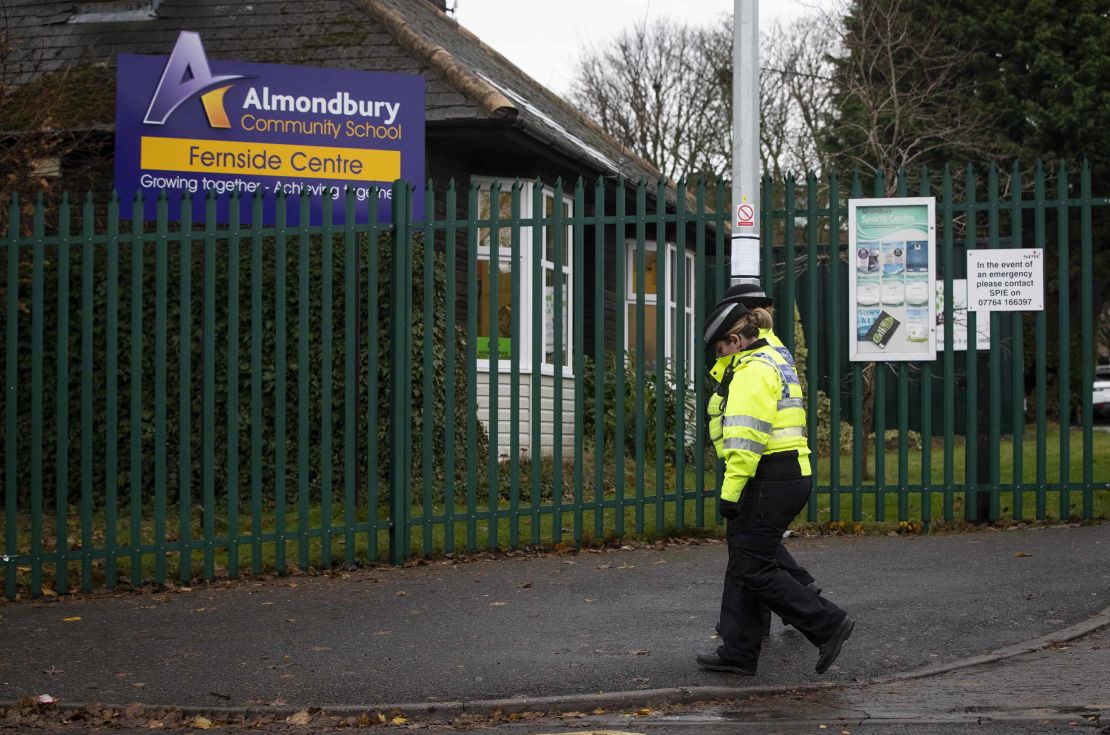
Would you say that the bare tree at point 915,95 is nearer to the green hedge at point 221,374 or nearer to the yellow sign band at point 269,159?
the green hedge at point 221,374

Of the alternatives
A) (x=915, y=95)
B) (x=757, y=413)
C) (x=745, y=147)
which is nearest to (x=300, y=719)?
(x=757, y=413)

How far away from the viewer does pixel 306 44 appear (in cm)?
1670

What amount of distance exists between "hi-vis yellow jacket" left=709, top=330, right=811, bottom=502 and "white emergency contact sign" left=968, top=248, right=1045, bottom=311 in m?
3.56

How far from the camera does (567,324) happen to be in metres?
17.0

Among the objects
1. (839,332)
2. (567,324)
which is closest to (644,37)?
(567,324)

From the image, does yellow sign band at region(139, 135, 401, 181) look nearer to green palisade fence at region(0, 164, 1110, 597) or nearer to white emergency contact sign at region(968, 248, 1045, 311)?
green palisade fence at region(0, 164, 1110, 597)

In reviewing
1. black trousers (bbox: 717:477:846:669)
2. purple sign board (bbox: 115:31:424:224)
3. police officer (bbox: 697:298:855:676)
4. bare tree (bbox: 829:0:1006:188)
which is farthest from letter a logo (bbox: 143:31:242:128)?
bare tree (bbox: 829:0:1006:188)

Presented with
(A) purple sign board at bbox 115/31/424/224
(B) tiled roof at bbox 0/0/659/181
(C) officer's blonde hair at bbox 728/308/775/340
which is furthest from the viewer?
(B) tiled roof at bbox 0/0/659/181

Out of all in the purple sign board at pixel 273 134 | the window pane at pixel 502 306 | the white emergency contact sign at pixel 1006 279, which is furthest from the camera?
the window pane at pixel 502 306

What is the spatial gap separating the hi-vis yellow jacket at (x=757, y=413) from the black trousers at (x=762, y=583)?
4.5 inches

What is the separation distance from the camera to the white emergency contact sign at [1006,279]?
9445 millimetres

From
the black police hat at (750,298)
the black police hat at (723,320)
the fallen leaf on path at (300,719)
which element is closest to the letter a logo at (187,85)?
the black police hat at (750,298)

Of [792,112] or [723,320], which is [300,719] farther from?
[792,112]

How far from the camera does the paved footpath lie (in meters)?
6.39
